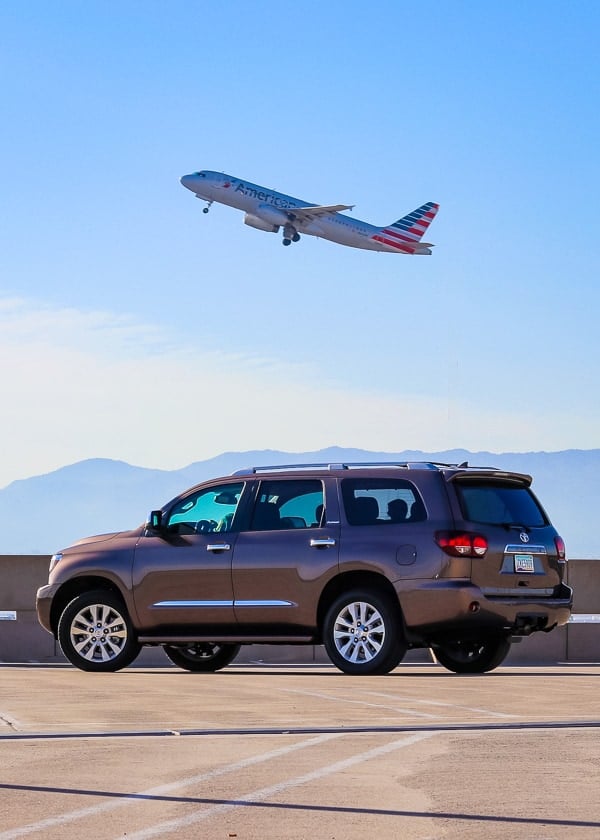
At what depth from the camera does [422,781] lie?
25.9ft

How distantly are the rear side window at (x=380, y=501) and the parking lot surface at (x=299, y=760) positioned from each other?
1.56 m

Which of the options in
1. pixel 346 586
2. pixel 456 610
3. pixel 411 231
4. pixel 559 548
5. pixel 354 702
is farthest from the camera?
pixel 411 231

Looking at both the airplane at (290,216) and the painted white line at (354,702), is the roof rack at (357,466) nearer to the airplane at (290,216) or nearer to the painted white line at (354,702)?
the painted white line at (354,702)

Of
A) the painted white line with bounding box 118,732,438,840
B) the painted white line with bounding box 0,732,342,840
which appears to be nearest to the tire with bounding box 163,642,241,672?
the painted white line with bounding box 118,732,438,840

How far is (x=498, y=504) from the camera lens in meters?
14.6

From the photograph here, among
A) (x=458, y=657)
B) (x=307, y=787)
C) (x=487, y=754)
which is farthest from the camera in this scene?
(x=458, y=657)

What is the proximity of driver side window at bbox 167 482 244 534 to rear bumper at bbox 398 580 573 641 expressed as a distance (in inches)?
70.9

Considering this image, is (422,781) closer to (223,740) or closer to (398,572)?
(223,740)

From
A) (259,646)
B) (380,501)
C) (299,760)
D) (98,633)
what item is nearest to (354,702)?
(299,760)

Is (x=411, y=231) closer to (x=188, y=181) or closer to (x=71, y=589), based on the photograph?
(x=188, y=181)

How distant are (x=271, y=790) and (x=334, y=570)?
699 centimetres

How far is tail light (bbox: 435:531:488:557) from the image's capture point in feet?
46.9

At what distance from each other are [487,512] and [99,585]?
360 cm

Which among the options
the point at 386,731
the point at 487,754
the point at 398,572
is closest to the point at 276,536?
the point at 398,572
